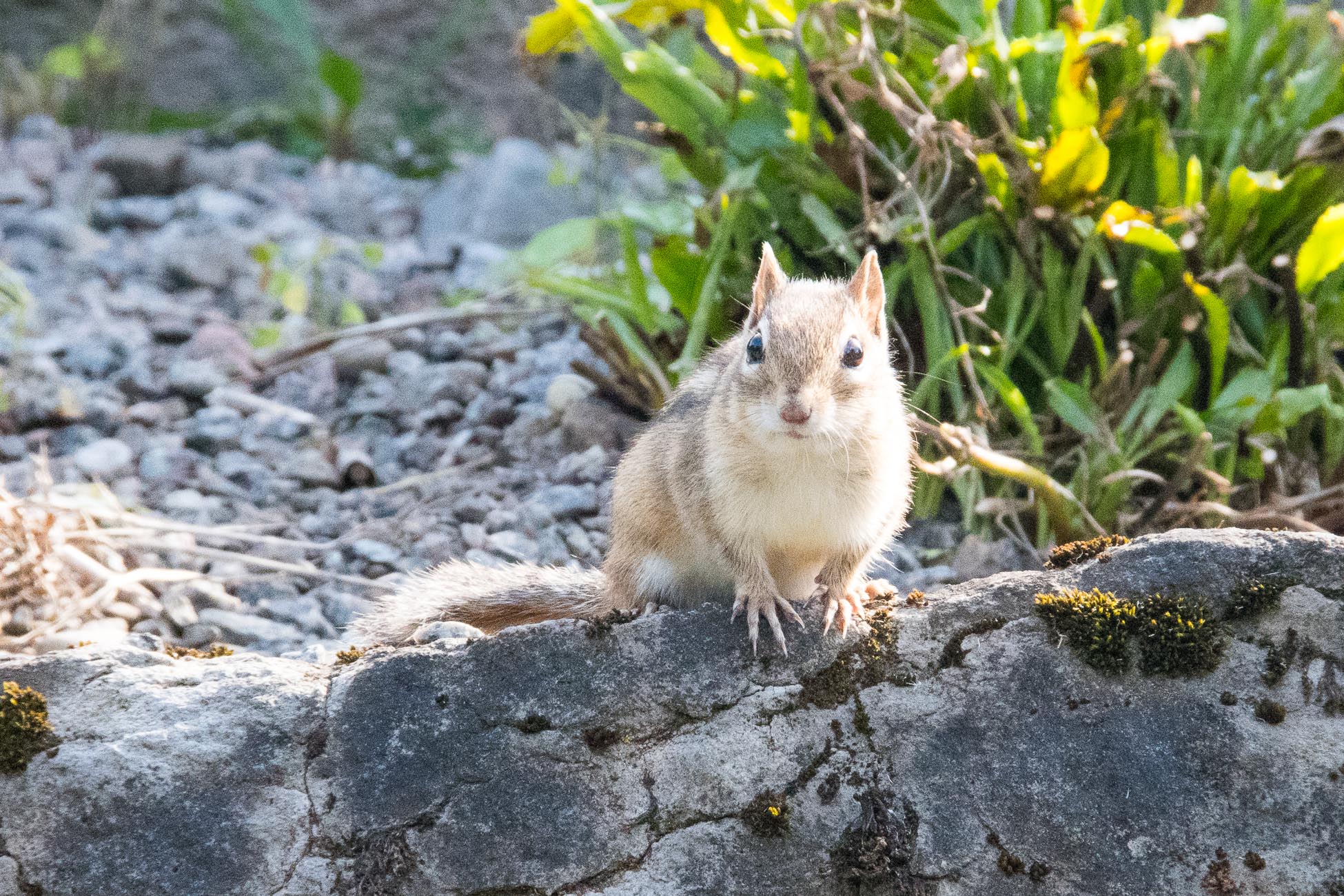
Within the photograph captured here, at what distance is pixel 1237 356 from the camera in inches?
172

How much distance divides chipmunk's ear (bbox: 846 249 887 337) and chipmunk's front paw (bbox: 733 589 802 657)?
74cm

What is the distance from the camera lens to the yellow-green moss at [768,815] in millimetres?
2496

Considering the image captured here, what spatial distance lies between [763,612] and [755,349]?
0.59 meters

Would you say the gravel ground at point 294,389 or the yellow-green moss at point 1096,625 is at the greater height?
the yellow-green moss at point 1096,625

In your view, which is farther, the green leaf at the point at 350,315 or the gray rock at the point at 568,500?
the green leaf at the point at 350,315

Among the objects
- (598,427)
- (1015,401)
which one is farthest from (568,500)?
(1015,401)

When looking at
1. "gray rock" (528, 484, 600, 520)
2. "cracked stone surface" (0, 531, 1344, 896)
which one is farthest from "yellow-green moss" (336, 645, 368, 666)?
"gray rock" (528, 484, 600, 520)

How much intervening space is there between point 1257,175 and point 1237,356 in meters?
0.63

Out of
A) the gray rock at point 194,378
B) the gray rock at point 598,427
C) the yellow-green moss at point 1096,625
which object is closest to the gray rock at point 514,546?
the gray rock at point 598,427

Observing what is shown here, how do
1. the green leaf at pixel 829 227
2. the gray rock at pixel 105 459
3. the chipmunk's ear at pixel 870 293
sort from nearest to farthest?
the chipmunk's ear at pixel 870 293
the green leaf at pixel 829 227
the gray rock at pixel 105 459

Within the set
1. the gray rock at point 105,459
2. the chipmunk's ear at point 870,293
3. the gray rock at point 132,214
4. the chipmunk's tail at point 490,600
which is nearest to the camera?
the chipmunk's ear at point 870,293

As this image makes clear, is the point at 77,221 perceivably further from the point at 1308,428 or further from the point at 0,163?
the point at 1308,428

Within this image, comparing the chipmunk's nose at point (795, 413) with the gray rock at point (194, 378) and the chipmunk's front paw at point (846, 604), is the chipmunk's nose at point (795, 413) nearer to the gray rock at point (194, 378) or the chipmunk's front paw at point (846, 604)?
the chipmunk's front paw at point (846, 604)

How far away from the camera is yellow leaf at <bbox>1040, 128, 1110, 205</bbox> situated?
4.01 metres
